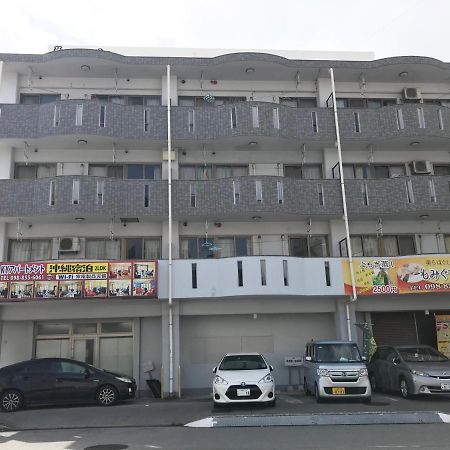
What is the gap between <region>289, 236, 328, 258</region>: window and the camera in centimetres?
2047

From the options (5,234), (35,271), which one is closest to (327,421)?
(35,271)

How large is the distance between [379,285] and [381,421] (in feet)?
26.7

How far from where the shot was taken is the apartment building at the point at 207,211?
18469 mm

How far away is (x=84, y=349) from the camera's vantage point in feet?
63.1

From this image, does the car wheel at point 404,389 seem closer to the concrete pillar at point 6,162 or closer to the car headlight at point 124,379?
the car headlight at point 124,379

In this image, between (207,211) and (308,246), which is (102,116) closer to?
(207,211)

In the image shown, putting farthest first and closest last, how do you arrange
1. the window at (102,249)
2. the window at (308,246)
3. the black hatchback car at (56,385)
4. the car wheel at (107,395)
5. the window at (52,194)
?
the window at (308,246), the window at (102,249), the window at (52,194), the car wheel at (107,395), the black hatchback car at (56,385)

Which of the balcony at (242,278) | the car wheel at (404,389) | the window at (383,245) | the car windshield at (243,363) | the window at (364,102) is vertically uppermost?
the window at (364,102)

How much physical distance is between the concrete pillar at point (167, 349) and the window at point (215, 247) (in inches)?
86.2

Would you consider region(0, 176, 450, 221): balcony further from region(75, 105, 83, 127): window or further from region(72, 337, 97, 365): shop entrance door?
region(72, 337, 97, 365): shop entrance door

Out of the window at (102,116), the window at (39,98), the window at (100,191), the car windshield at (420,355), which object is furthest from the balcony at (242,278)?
the window at (39,98)

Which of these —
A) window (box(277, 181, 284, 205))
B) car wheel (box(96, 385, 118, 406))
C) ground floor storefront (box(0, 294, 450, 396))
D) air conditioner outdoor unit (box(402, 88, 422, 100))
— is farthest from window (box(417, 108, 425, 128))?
car wheel (box(96, 385, 118, 406))

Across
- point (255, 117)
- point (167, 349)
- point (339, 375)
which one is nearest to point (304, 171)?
point (255, 117)

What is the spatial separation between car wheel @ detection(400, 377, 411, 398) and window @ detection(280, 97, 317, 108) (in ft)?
40.5
